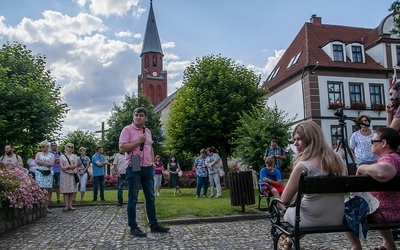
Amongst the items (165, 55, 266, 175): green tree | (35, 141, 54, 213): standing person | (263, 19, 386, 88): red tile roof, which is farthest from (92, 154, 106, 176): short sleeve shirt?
(263, 19, 386, 88): red tile roof

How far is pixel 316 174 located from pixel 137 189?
3.71 m

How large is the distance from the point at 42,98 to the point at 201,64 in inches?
440

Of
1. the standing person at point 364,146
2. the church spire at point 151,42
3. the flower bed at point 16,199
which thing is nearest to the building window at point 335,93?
the standing person at point 364,146

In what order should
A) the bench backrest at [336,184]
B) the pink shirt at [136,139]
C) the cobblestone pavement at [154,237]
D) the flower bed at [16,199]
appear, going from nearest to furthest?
1. the bench backrest at [336,184]
2. the cobblestone pavement at [154,237]
3. the pink shirt at [136,139]
4. the flower bed at [16,199]

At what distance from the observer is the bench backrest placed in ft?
12.0

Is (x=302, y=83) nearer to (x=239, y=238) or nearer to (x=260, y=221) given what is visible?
(x=260, y=221)

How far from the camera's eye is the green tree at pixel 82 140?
4706cm

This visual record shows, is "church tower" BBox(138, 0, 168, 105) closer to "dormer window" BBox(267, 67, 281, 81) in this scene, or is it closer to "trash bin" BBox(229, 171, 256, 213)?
"dormer window" BBox(267, 67, 281, 81)

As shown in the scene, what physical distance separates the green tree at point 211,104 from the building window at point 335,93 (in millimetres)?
8354

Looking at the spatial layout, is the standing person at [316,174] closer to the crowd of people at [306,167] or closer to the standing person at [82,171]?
the crowd of people at [306,167]

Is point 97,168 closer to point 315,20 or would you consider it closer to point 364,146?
point 364,146

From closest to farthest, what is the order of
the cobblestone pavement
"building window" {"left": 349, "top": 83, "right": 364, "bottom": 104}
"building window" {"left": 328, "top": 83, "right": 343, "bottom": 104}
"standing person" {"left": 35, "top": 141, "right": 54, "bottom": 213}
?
the cobblestone pavement
"standing person" {"left": 35, "top": 141, "right": 54, "bottom": 213}
"building window" {"left": 328, "top": 83, "right": 343, "bottom": 104}
"building window" {"left": 349, "top": 83, "right": 364, "bottom": 104}

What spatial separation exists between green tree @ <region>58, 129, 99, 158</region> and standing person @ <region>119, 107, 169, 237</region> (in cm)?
4167

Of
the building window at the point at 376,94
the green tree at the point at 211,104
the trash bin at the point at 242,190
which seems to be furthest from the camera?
the building window at the point at 376,94
